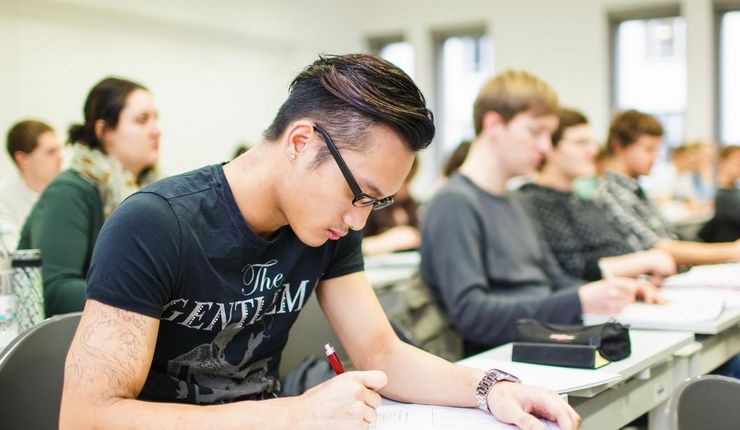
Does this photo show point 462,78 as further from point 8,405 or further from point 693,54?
point 8,405

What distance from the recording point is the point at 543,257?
2.60 meters

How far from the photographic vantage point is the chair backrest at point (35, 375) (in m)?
1.30

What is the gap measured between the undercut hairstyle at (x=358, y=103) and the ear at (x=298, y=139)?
0.07 feet

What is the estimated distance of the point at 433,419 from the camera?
1229mm

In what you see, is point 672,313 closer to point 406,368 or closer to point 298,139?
point 406,368

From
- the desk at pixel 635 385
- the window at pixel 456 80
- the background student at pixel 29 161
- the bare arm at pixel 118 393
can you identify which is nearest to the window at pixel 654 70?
Result: the window at pixel 456 80

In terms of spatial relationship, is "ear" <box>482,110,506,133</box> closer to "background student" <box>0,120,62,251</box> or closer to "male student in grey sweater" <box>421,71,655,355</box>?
"male student in grey sweater" <box>421,71,655,355</box>

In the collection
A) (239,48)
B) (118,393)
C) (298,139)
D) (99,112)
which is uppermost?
(239,48)

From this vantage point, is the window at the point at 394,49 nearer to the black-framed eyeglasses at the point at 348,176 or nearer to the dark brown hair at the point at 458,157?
the dark brown hair at the point at 458,157

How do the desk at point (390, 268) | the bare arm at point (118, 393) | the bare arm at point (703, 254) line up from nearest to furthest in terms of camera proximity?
the bare arm at point (118, 393), the desk at point (390, 268), the bare arm at point (703, 254)

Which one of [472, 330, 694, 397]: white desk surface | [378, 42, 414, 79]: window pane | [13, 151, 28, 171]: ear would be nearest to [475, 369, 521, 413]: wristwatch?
[472, 330, 694, 397]: white desk surface

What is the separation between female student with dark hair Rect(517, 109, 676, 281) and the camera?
2.77 meters

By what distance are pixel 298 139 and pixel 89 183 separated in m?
1.29

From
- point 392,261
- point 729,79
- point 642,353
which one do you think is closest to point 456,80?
point 729,79
